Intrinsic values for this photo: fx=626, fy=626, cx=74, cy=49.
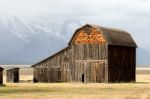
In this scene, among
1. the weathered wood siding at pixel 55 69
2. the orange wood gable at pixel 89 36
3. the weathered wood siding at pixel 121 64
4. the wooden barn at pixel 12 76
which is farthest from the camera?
the wooden barn at pixel 12 76

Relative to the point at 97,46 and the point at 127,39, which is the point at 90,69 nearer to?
the point at 97,46

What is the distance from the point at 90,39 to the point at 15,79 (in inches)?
568

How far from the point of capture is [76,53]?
95625 mm

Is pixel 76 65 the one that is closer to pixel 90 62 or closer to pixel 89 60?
pixel 89 60

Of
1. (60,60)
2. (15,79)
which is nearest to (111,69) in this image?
(60,60)

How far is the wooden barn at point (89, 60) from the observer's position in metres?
93.2

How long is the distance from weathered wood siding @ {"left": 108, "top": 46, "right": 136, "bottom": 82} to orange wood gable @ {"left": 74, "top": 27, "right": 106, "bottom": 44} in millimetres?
2020

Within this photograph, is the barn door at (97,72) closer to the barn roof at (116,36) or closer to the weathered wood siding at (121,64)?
the weathered wood siding at (121,64)

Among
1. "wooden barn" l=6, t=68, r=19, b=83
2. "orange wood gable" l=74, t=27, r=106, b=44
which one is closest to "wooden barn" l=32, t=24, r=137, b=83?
"orange wood gable" l=74, t=27, r=106, b=44

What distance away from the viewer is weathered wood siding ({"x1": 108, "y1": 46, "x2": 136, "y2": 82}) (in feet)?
308

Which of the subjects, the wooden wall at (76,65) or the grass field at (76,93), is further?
the wooden wall at (76,65)

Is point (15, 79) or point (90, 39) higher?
point (90, 39)

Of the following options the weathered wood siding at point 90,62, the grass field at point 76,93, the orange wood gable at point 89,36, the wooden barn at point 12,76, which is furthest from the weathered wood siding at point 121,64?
the grass field at point 76,93

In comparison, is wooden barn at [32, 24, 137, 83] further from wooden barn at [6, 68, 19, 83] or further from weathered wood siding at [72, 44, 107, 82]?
wooden barn at [6, 68, 19, 83]
